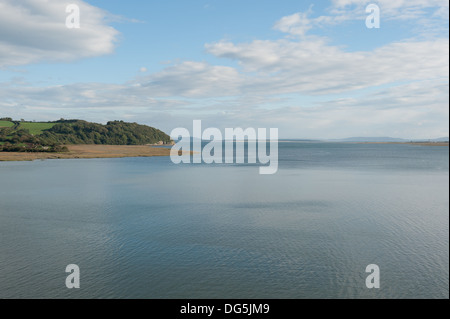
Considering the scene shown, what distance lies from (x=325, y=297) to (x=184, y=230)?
1553 cm

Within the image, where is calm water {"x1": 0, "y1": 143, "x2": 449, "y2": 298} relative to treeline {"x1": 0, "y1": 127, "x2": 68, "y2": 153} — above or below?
below

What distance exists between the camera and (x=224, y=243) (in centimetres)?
2631

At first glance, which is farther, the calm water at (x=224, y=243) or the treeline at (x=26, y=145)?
the treeline at (x=26, y=145)

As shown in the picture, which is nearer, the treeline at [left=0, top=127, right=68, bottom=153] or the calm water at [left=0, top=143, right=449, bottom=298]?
the calm water at [left=0, top=143, right=449, bottom=298]

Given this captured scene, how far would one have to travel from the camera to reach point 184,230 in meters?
30.0

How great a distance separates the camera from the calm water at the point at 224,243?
19.0 metres

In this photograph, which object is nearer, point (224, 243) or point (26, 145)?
point (224, 243)

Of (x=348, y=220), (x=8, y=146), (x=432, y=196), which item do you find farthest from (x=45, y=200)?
(x=8, y=146)

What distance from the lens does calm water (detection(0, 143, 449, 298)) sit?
746 inches

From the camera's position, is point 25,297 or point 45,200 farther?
point 45,200

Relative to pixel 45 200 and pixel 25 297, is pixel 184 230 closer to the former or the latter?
pixel 25 297

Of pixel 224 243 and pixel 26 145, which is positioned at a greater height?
pixel 26 145

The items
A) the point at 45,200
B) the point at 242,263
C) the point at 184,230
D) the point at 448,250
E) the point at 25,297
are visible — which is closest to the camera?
the point at 25,297

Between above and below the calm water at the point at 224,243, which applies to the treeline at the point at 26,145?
above
